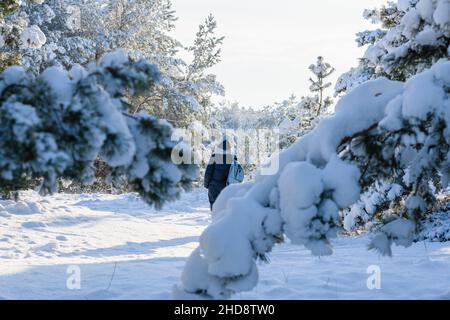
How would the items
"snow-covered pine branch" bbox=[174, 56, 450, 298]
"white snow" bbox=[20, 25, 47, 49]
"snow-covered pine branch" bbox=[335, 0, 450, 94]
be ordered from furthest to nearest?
"white snow" bbox=[20, 25, 47, 49], "snow-covered pine branch" bbox=[335, 0, 450, 94], "snow-covered pine branch" bbox=[174, 56, 450, 298]

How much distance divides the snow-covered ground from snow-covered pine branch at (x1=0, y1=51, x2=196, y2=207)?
78.6 inches

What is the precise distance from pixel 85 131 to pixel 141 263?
14.4 feet

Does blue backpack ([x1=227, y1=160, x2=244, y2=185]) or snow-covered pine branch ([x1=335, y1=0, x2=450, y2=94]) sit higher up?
snow-covered pine branch ([x1=335, y1=0, x2=450, y2=94])

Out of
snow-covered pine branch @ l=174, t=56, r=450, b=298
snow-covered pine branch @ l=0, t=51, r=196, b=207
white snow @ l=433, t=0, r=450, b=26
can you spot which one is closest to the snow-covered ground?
snow-covered pine branch @ l=174, t=56, r=450, b=298

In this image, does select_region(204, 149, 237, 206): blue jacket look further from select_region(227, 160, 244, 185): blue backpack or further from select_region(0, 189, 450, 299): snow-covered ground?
select_region(0, 189, 450, 299): snow-covered ground

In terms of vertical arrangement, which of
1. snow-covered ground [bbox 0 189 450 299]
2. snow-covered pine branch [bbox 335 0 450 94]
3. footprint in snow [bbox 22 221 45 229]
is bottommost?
snow-covered ground [bbox 0 189 450 299]

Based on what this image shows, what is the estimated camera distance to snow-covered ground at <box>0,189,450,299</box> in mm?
4914

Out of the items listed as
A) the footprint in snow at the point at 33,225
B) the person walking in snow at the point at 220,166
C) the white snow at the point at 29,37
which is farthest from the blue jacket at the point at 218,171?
the white snow at the point at 29,37

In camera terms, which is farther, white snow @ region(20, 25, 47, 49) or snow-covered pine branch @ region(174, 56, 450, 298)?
white snow @ region(20, 25, 47, 49)

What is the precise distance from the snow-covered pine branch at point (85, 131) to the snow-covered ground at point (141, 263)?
1998mm
